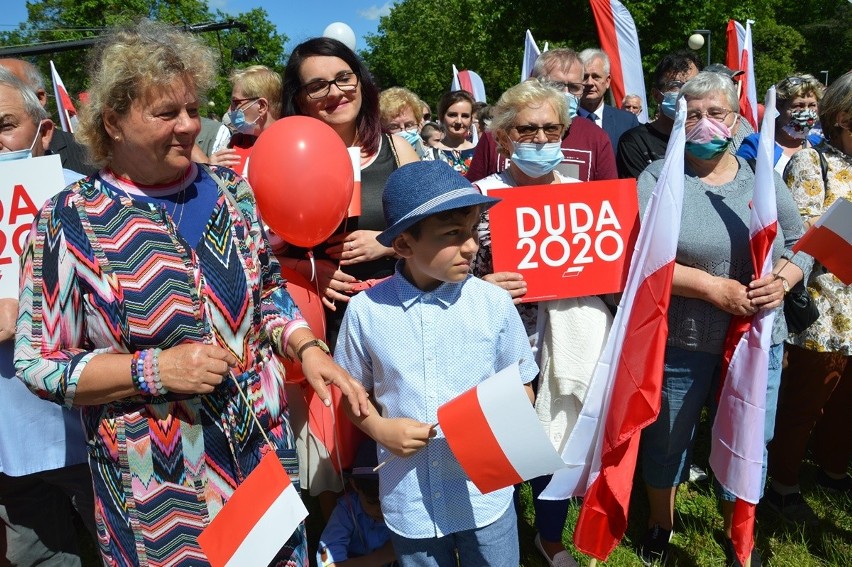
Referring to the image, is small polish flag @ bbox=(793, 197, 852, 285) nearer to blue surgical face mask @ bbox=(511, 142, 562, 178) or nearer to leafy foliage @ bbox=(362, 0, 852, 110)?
blue surgical face mask @ bbox=(511, 142, 562, 178)

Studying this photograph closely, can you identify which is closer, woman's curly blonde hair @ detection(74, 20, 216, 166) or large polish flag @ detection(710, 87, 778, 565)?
woman's curly blonde hair @ detection(74, 20, 216, 166)

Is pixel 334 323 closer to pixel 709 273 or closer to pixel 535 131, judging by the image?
pixel 535 131

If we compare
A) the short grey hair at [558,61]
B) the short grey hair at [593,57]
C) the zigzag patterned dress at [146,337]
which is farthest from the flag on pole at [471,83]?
the zigzag patterned dress at [146,337]

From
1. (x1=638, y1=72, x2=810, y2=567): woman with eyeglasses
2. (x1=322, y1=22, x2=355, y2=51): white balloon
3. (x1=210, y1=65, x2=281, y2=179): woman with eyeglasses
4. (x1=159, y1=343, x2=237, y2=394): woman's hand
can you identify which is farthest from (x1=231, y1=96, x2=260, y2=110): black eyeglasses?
(x1=159, y1=343, x2=237, y2=394): woman's hand

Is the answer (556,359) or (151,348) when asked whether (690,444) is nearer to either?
(556,359)

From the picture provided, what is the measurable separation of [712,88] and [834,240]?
0.82 meters

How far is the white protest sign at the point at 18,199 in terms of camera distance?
7.55 feet

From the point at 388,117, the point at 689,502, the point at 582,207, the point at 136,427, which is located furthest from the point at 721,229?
the point at 388,117

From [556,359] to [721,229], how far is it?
2.90ft

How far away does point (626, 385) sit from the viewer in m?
2.70

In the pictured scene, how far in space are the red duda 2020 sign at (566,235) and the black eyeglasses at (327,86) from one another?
783 millimetres

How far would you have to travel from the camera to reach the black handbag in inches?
118

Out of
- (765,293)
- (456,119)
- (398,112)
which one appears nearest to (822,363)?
(765,293)

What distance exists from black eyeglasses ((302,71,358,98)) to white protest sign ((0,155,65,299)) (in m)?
1.03
